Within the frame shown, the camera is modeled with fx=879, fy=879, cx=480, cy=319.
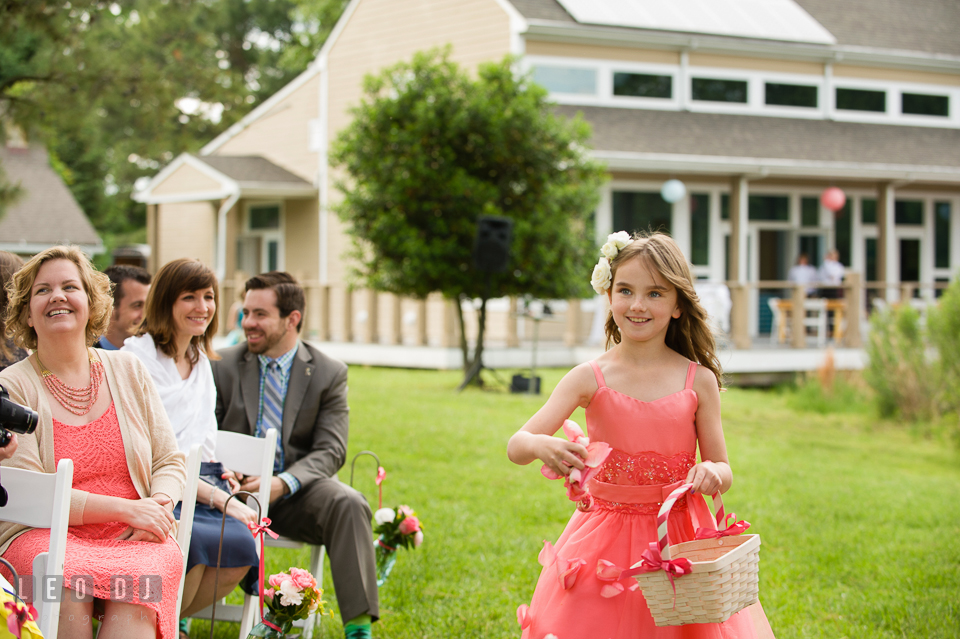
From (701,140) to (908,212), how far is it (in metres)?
6.38

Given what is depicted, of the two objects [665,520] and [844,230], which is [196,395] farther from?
[844,230]

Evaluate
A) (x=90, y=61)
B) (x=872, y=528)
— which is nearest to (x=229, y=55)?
(x=90, y=61)

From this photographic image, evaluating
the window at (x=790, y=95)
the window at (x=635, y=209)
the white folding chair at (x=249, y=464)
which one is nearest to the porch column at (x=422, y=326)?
the window at (x=635, y=209)

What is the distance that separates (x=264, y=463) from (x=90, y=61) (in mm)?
7860

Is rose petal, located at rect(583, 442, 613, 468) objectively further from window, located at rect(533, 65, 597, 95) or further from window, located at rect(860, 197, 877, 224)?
window, located at rect(860, 197, 877, 224)

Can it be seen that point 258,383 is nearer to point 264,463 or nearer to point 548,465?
point 264,463

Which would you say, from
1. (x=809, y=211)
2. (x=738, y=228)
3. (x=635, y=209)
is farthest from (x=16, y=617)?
(x=809, y=211)

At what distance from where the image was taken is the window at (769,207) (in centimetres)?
1942

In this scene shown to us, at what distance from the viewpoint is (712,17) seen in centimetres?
1933

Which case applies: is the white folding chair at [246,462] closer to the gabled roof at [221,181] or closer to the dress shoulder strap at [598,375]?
the dress shoulder strap at [598,375]

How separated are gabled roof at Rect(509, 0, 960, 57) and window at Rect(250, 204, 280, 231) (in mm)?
9558

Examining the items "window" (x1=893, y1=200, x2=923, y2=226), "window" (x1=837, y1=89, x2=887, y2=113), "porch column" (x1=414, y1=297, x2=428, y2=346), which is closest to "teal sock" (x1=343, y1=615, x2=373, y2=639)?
"porch column" (x1=414, y1=297, x2=428, y2=346)

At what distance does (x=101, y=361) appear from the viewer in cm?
327

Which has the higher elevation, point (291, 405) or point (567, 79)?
point (567, 79)
